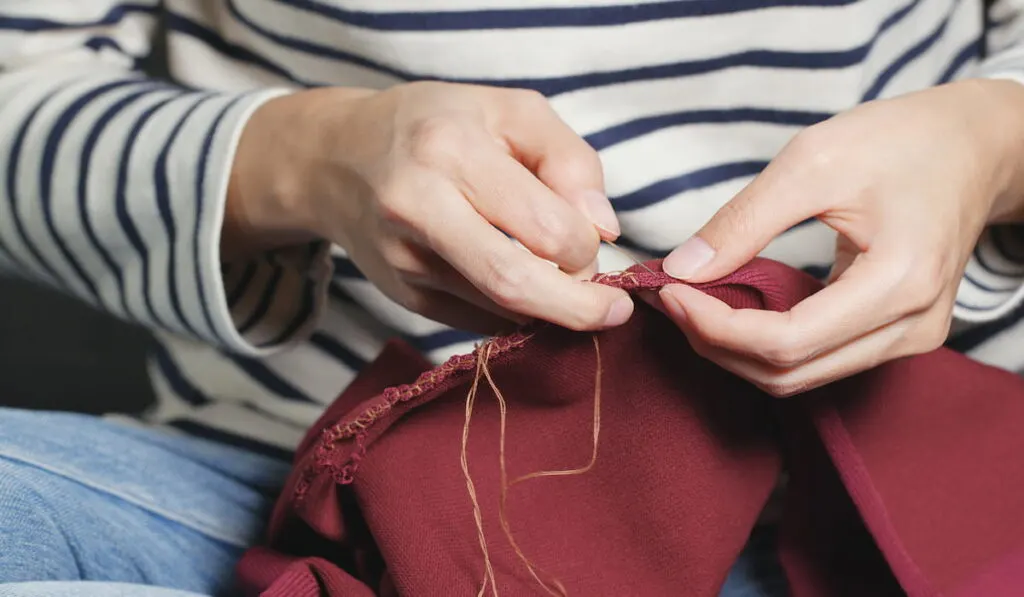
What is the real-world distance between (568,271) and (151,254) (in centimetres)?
34

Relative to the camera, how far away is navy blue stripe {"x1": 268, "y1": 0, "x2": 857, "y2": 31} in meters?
0.62

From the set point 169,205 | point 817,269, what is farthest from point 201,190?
point 817,269

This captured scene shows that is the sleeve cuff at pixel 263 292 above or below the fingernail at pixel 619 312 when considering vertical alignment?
below

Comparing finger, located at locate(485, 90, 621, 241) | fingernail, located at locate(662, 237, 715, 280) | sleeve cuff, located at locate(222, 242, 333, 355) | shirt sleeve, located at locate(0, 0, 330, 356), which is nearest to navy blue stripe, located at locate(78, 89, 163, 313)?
shirt sleeve, located at locate(0, 0, 330, 356)

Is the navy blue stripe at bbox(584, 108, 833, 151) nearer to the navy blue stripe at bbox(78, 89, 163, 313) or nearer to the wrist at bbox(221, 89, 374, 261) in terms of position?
the wrist at bbox(221, 89, 374, 261)

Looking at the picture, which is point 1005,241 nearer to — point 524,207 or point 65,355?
point 524,207

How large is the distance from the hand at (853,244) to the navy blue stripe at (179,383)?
49 centimetres

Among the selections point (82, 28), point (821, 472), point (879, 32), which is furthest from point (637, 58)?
point (82, 28)

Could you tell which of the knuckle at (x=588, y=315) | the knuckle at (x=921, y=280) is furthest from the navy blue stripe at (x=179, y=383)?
the knuckle at (x=921, y=280)

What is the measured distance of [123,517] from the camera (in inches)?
22.5

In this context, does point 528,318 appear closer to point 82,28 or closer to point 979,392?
point 979,392

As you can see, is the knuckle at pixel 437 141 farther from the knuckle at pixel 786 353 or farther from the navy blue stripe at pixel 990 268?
the navy blue stripe at pixel 990 268

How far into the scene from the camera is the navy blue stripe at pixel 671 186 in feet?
2.17

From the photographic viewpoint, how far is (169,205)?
618 millimetres
